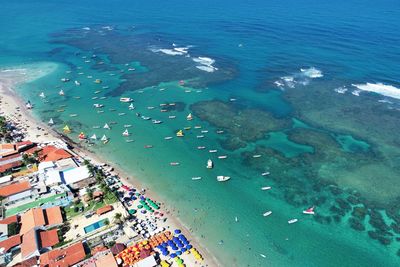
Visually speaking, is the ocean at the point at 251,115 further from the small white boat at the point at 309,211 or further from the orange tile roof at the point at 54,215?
the orange tile roof at the point at 54,215

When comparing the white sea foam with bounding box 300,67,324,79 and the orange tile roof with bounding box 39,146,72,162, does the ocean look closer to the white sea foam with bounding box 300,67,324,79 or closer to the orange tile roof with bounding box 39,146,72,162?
the white sea foam with bounding box 300,67,324,79

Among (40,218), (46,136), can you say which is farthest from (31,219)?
(46,136)

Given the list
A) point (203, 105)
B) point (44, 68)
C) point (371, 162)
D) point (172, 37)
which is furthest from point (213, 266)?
point (172, 37)

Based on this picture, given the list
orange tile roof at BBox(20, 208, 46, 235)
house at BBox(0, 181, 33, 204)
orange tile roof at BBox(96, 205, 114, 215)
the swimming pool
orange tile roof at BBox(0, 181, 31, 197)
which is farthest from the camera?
orange tile roof at BBox(0, 181, 31, 197)

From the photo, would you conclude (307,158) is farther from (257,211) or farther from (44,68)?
(44,68)

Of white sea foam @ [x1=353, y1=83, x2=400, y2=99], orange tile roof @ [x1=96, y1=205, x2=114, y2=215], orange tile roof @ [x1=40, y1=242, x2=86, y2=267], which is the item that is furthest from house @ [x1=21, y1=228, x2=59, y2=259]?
white sea foam @ [x1=353, y1=83, x2=400, y2=99]

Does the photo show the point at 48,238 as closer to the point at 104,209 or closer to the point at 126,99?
the point at 104,209
